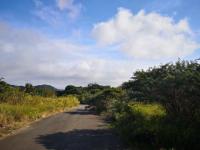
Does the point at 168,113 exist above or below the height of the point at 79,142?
above

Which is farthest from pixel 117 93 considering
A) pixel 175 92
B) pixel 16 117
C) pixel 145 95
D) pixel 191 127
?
pixel 191 127

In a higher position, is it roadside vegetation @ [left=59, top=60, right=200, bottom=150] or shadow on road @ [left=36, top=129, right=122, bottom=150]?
roadside vegetation @ [left=59, top=60, right=200, bottom=150]

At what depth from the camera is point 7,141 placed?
50.6 ft

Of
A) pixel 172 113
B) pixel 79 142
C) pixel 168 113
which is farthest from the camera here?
pixel 168 113

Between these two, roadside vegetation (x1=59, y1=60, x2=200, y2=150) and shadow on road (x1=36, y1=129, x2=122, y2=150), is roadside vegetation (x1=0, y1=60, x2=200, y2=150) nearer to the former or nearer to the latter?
roadside vegetation (x1=59, y1=60, x2=200, y2=150)

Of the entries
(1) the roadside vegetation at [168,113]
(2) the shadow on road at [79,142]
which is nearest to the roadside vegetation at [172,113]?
(1) the roadside vegetation at [168,113]

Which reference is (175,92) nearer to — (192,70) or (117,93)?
(192,70)

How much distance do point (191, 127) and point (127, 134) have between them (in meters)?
3.62

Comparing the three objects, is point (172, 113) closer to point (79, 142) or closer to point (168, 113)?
point (168, 113)

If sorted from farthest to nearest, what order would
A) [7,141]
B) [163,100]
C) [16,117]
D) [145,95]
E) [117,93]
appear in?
1. [117,93]
2. [16,117]
3. [145,95]
4. [163,100]
5. [7,141]

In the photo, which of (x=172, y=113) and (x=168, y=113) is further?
(x=168, y=113)

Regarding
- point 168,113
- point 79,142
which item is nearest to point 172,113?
point 168,113

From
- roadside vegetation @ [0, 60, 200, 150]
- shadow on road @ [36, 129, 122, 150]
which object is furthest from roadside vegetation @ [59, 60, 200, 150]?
shadow on road @ [36, 129, 122, 150]

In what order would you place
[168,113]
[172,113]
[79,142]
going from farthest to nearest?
[168,113] < [172,113] < [79,142]
